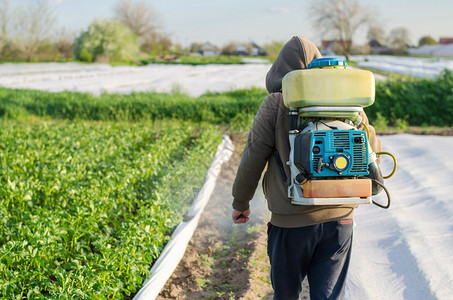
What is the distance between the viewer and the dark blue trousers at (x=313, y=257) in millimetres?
2035

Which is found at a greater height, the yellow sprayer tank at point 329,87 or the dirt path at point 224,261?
the yellow sprayer tank at point 329,87

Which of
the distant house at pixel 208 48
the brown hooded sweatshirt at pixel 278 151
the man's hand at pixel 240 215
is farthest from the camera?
the distant house at pixel 208 48

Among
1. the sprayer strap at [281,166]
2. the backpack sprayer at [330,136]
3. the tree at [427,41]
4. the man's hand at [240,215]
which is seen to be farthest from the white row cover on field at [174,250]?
the tree at [427,41]

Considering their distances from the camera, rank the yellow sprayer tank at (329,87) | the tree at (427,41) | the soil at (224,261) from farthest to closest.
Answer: the tree at (427,41)
the soil at (224,261)
the yellow sprayer tank at (329,87)

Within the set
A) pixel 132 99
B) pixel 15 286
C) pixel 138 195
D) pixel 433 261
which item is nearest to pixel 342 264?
pixel 433 261

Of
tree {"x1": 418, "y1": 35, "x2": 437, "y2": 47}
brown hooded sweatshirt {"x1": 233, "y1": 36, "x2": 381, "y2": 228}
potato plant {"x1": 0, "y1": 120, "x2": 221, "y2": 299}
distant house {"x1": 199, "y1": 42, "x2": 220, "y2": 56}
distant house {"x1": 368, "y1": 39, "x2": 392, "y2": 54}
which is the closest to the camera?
brown hooded sweatshirt {"x1": 233, "y1": 36, "x2": 381, "y2": 228}

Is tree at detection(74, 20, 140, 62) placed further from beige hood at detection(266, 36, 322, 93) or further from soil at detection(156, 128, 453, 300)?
beige hood at detection(266, 36, 322, 93)

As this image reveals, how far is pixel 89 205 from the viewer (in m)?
3.92

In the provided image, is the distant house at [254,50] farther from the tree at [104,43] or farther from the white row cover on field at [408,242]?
the white row cover on field at [408,242]

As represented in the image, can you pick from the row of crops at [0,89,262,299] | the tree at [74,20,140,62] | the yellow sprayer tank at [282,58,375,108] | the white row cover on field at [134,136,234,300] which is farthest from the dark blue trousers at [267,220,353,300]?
the tree at [74,20,140,62]

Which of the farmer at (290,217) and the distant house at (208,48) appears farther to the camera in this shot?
the distant house at (208,48)

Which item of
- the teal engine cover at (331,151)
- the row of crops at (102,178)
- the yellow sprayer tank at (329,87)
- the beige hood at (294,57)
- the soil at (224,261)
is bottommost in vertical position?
the soil at (224,261)

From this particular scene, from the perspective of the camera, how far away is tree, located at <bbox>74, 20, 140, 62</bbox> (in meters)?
37.1

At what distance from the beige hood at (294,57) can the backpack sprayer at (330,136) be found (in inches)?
8.2
